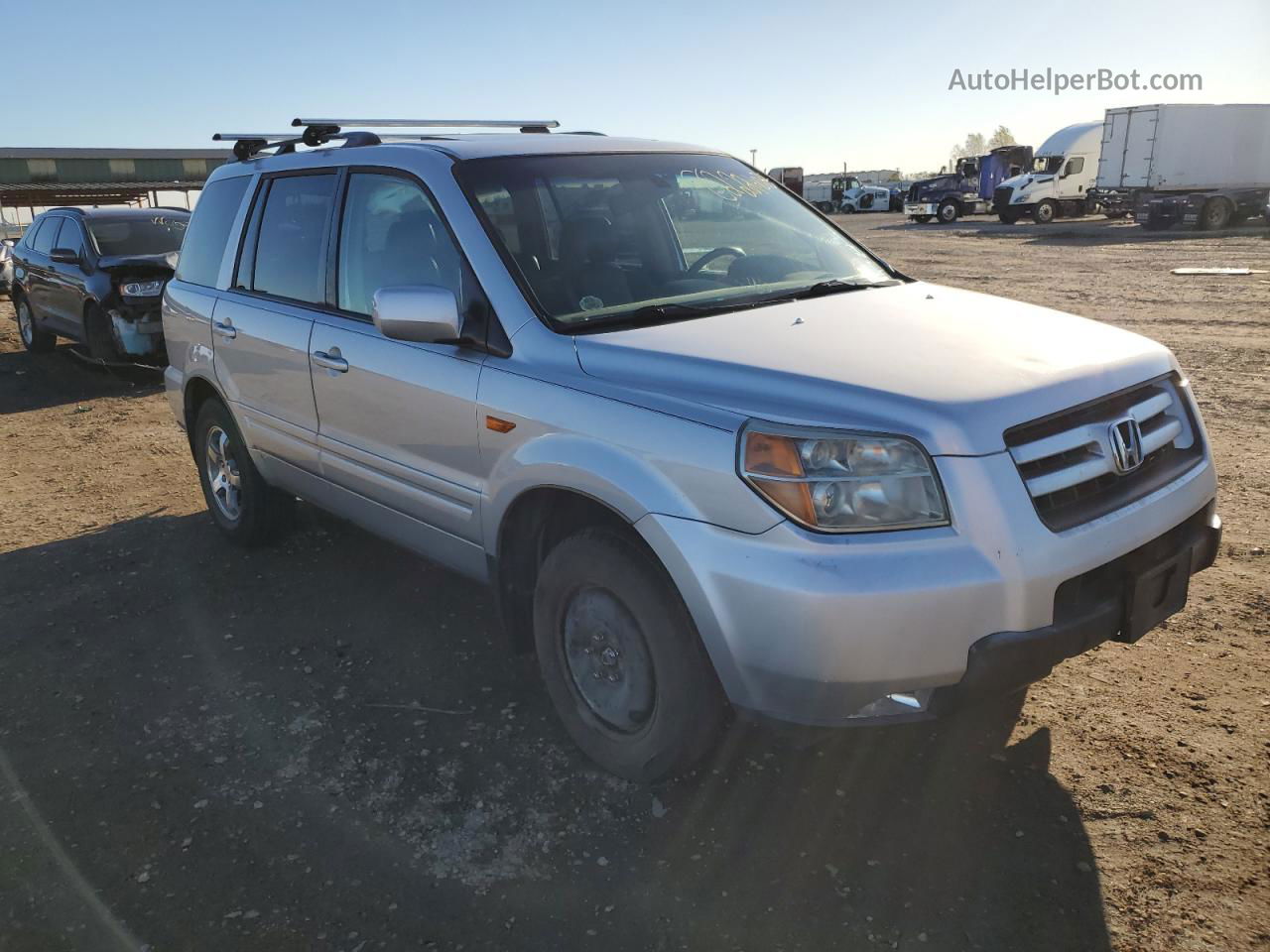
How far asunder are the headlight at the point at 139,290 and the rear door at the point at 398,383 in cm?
722

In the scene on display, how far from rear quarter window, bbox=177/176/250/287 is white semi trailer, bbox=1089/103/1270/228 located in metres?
29.4

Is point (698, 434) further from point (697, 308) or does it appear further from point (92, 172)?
point (92, 172)

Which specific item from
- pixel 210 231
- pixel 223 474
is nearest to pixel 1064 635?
pixel 223 474

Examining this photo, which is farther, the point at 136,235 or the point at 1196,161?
the point at 1196,161

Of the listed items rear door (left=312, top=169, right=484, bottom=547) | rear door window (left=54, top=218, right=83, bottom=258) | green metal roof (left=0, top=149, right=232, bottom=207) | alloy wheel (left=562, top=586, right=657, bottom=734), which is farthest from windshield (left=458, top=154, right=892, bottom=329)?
green metal roof (left=0, top=149, right=232, bottom=207)

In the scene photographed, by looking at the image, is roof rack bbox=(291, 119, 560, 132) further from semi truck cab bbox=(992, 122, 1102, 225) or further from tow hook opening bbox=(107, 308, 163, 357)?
semi truck cab bbox=(992, 122, 1102, 225)

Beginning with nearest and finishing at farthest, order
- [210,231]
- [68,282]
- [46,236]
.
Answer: [210,231] → [68,282] → [46,236]

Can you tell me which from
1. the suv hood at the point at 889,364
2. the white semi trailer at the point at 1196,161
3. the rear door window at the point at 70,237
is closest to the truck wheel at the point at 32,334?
the rear door window at the point at 70,237

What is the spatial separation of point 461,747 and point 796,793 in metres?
1.17

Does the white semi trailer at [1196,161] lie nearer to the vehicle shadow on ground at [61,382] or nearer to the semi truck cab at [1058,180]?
the semi truck cab at [1058,180]

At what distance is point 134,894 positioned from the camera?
2.75 metres

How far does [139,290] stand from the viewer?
10.1 meters

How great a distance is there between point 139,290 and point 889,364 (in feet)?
31.5

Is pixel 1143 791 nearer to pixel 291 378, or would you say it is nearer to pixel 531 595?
pixel 531 595
